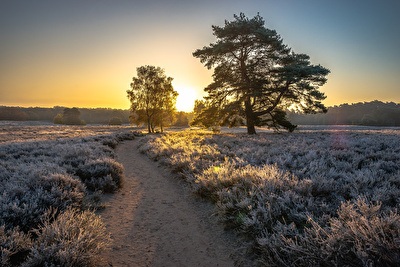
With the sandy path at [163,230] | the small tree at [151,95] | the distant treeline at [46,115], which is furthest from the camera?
the distant treeline at [46,115]

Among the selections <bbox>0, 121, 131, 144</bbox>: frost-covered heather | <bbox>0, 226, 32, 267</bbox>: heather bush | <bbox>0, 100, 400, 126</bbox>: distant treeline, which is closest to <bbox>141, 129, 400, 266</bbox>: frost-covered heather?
<bbox>0, 226, 32, 267</bbox>: heather bush

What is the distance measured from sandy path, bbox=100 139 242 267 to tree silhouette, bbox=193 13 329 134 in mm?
17710

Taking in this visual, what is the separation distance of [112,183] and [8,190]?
131 inches

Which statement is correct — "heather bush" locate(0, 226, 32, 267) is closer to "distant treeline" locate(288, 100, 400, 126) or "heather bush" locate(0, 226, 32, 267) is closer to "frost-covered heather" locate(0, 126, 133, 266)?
"frost-covered heather" locate(0, 126, 133, 266)

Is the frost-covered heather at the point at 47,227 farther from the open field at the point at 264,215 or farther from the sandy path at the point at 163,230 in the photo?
the sandy path at the point at 163,230

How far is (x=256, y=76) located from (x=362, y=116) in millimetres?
72767

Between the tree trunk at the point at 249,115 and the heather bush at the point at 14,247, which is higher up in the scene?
the tree trunk at the point at 249,115

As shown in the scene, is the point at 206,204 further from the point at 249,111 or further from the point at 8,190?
the point at 249,111

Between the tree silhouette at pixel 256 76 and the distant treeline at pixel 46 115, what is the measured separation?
98.8 metres

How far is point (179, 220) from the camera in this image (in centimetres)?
624

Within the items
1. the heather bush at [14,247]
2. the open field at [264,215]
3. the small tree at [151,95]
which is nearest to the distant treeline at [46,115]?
the small tree at [151,95]

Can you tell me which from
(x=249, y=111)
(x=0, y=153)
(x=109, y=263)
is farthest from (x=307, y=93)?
(x=0, y=153)

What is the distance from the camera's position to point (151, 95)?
48.3m

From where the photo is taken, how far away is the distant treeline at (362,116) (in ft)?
199
